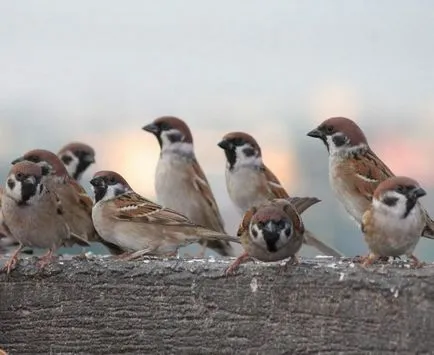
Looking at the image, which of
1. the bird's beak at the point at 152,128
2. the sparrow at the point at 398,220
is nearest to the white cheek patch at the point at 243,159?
the bird's beak at the point at 152,128

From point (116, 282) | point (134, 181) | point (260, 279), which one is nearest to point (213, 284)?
point (260, 279)

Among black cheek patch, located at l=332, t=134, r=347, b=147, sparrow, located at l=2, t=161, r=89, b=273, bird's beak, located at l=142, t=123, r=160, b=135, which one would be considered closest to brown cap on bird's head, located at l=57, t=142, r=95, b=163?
bird's beak, located at l=142, t=123, r=160, b=135

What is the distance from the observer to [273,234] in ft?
8.27

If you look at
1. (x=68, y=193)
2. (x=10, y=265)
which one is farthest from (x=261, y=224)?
(x=68, y=193)

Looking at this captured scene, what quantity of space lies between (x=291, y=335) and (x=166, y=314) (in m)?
0.33

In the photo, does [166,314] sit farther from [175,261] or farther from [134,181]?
[134,181]

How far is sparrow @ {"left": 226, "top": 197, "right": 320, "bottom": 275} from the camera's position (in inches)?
98.3

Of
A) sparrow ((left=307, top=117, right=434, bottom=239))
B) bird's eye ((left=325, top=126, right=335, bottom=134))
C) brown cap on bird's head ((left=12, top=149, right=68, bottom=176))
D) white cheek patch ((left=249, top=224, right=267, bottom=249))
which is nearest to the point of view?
white cheek patch ((left=249, top=224, right=267, bottom=249))

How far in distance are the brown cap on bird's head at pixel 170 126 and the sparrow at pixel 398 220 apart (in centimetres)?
199

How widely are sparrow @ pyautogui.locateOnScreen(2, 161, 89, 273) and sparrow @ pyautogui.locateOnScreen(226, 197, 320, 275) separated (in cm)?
79

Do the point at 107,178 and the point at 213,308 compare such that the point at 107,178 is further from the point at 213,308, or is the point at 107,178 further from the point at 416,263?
the point at 416,263

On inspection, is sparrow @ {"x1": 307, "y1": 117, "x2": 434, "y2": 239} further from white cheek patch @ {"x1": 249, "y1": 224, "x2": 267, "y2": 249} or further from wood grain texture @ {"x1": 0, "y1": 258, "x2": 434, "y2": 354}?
wood grain texture @ {"x1": 0, "y1": 258, "x2": 434, "y2": 354}

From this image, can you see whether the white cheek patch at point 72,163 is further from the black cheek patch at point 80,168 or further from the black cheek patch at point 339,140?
the black cheek patch at point 339,140

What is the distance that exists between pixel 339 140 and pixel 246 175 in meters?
0.74
